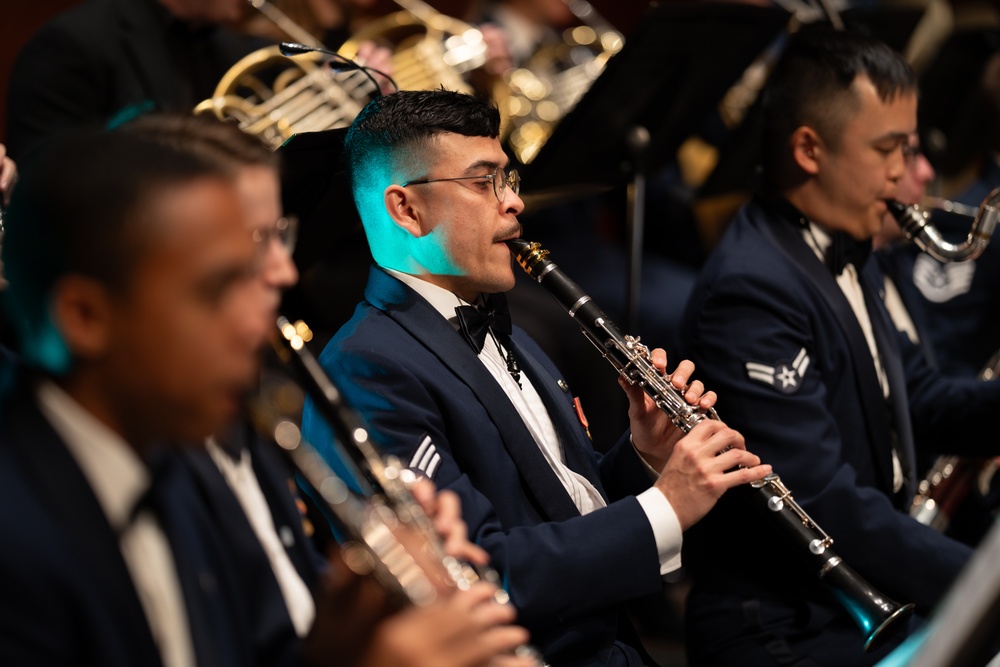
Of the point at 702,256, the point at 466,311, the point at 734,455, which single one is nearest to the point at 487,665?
the point at 734,455

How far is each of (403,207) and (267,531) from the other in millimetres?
908

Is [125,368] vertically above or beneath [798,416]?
above

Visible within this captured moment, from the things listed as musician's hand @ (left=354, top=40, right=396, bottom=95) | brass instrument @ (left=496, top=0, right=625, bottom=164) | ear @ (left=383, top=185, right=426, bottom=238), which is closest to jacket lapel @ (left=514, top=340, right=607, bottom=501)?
ear @ (left=383, top=185, right=426, bottom=238)

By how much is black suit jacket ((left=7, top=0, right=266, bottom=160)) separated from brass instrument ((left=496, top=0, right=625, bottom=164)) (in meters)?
1.28

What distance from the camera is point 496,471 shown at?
2148mm

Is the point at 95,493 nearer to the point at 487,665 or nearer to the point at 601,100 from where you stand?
the point at 487,665

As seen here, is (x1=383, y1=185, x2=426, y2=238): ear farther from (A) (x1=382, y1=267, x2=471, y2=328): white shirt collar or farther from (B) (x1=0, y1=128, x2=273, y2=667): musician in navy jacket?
(B) (x1=0, y1=128, x2=273, y2=667): musician in navy jacket

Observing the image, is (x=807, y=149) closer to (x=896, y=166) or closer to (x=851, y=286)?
(x=896, y=166)

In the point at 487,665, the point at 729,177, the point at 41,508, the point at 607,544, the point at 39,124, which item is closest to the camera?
the point at 41,508

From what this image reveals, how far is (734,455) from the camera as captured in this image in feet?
6.96

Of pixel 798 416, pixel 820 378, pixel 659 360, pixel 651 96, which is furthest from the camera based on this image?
pixel 651 96

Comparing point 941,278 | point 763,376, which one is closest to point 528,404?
point 763,376

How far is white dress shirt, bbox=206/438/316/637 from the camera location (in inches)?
64.0

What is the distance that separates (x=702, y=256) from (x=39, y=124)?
2.97m
